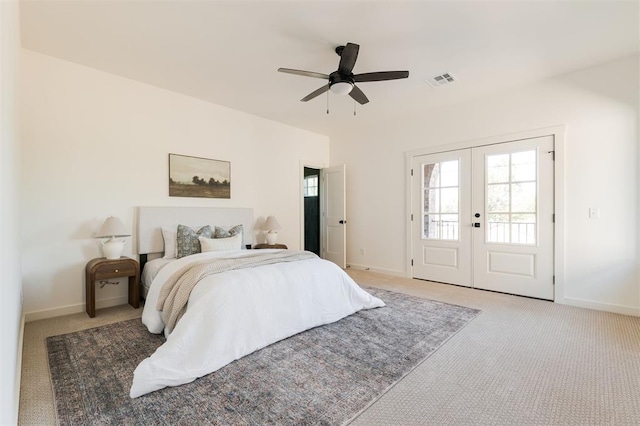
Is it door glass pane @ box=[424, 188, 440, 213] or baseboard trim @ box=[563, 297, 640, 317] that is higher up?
door glass pane @ box=[424, 188, 440, 213]

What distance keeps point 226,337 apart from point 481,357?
193 cm

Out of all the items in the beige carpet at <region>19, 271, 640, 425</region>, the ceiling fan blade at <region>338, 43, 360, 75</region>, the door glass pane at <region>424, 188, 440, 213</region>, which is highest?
the ceiling fan blade at <region>338, 43, 360, 75</region>

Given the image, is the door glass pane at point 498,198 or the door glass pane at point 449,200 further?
the door glass pane at point 449,200

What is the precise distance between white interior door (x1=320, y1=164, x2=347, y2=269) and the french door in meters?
1.34

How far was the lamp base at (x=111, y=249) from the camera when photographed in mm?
3281

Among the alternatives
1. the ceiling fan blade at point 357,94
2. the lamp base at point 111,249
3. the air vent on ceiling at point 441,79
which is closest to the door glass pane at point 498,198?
the air vent on ceiling at point 441,79

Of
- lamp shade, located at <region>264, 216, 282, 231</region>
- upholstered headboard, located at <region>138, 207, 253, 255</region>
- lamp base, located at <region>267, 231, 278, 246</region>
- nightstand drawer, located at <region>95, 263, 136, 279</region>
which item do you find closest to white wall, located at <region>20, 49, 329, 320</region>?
upholstered headboard, located at <region>138, 207, 253, 255</region>

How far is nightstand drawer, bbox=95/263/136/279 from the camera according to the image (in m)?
3.17

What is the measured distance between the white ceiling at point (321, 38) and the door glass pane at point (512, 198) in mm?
982

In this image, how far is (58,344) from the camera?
249 centimetres

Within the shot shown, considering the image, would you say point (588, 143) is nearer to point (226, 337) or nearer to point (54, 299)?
point (226, 337)

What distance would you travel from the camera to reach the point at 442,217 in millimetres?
4695

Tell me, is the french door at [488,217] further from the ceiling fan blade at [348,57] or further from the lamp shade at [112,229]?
the lamp shade at [112,229]

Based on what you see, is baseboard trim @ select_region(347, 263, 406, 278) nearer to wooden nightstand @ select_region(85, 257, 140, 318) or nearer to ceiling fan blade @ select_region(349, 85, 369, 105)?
ceiling fan blade @ select_region(349, 85, 369, 105)
